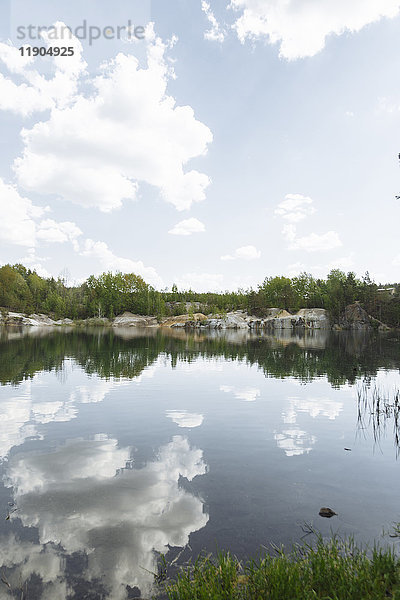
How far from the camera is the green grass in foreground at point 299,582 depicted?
596cm

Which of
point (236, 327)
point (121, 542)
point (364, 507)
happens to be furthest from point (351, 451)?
point (236, 327)

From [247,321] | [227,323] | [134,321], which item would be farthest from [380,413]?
[134,321]

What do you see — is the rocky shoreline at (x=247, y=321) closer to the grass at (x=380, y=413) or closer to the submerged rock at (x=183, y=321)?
the submerged rock at (x=183, y=321)

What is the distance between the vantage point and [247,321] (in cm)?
15200

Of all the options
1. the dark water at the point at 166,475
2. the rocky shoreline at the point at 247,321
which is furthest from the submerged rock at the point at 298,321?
the dark water at the point at 166,475

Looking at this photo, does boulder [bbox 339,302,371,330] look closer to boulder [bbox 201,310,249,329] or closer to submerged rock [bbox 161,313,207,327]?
boulder [bbox 201,310,249,329]

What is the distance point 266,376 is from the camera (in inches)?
1314

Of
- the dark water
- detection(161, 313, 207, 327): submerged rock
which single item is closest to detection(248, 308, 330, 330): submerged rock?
detection(161, 313, 207, 327): submerged rock

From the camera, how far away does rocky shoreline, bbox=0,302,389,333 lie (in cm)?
13562

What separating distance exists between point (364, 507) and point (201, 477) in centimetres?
507

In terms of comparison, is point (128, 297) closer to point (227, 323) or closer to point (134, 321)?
point (134, 321)

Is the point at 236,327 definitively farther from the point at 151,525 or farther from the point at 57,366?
the point at 151,525

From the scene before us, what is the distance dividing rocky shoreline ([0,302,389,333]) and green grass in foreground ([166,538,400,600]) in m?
119

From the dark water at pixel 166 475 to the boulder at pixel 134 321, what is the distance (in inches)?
5448
